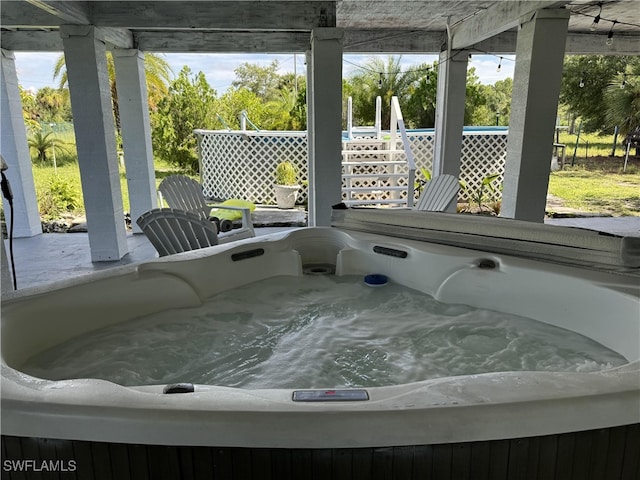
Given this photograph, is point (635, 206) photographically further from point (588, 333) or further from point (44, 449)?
point (44, 449)

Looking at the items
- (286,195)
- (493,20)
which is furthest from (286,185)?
(493,20)

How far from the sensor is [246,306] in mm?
2297

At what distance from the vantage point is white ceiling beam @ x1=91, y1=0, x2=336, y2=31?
12.4 ft

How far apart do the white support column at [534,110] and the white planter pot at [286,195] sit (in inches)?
138

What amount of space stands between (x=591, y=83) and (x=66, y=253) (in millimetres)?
10636

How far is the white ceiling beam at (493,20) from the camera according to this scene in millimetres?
3391

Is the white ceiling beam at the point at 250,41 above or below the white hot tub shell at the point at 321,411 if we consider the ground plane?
above

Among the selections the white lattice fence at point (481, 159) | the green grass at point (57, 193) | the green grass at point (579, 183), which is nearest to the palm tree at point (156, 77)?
the green grass at point (579, 183)

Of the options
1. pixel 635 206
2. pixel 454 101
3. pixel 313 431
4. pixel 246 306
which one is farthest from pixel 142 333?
pixel 635 206

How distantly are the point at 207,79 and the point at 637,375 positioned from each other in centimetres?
860

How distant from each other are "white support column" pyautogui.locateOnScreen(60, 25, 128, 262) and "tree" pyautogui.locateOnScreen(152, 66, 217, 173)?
4.44 meters

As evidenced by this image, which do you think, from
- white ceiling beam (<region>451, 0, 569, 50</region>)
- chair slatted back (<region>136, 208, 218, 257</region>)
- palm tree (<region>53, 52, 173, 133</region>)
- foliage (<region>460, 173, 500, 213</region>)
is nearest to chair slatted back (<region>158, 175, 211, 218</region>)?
chair slatted back (<region>136, 208, 218, 257</region>)

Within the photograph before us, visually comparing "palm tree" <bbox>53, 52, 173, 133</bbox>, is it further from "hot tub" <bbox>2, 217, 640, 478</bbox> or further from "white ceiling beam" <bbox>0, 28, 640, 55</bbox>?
"hot tub" <bbox>2, 217, 640, 478</bbox>

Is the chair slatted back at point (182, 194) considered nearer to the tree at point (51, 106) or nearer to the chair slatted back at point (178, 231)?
the chair slatted back at point (178, 231)
